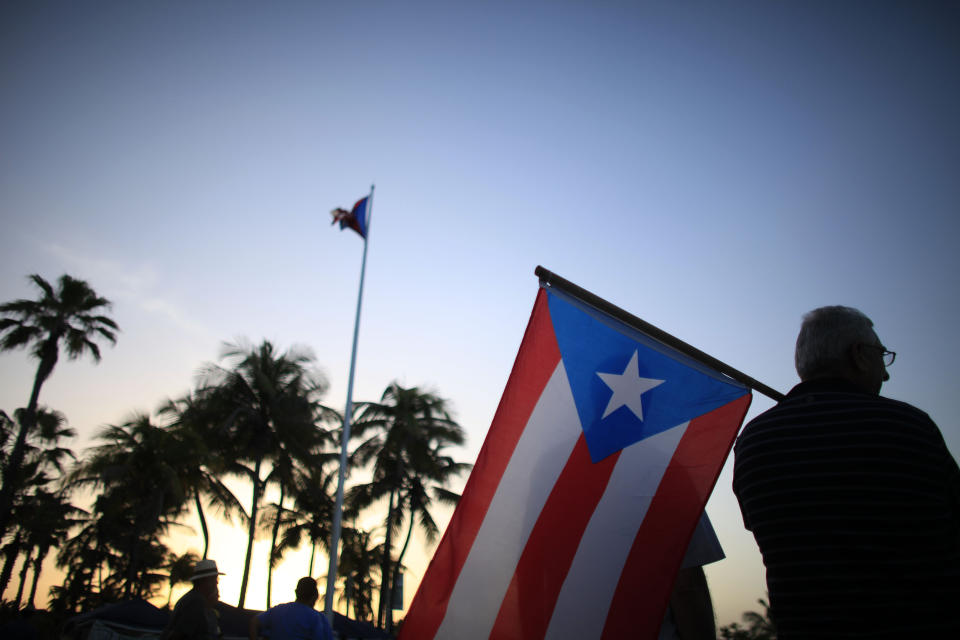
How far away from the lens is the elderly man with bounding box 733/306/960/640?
1.43m

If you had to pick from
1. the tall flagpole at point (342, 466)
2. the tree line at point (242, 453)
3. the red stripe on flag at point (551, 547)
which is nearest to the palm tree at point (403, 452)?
the tree line at point (242, 453)

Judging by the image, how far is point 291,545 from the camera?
3111 centimetres

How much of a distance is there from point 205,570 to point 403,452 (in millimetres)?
23417

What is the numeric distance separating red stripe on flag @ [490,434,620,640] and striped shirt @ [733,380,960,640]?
94 centimetres

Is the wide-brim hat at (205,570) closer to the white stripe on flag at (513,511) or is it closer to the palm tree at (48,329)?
the white stripe on flag at (513,511)

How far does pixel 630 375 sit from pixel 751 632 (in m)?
19.9

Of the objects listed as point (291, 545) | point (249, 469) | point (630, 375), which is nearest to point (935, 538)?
point (630, 375)

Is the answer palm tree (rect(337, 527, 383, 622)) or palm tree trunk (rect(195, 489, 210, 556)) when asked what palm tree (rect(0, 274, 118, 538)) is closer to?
palm tree trunk (rect(195, 489, 210, 556))

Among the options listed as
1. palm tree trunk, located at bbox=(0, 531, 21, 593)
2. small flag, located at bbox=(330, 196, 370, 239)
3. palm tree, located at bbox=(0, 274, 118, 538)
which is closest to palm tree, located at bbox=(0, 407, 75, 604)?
palm tree trunk, located at bbox=(0, 531, 21, 593)

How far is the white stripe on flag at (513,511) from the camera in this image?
2.42 meters

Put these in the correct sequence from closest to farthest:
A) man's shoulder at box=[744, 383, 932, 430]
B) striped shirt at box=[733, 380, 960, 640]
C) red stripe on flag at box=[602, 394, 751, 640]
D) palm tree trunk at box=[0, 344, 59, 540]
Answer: striped shirt at box=[733, 380, 960, 640], man's shoulder at box=[744, 383, 932, 430], red stripe on flag at box=[602, 394, 751, 640], palm tree trunk at box=[0, 344, 59, 540]

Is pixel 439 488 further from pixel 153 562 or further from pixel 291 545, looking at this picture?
pixel 153 562

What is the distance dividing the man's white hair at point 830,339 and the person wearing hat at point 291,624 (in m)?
4.76

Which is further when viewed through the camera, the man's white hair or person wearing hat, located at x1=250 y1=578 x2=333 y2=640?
person wearing hat, located at x1=250 y1=578 x2=333 y2=640
